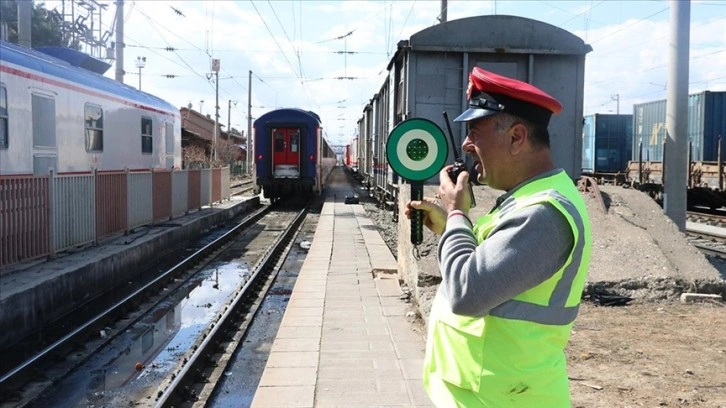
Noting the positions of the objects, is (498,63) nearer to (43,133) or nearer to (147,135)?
(43,133)

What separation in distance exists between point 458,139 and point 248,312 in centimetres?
516

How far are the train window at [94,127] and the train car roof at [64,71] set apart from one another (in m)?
0.43

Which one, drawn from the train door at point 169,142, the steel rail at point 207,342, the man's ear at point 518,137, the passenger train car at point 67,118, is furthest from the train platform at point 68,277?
the man's ear at point 518,137

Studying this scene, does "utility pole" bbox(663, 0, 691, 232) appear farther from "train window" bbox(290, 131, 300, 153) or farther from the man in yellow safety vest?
"train window" bbox(290, 131, 300, 153)

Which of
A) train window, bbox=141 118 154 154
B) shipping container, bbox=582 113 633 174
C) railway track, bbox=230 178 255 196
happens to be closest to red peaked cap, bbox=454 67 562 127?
train window, bbox=141 118 154 154

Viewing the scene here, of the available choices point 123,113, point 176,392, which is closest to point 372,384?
point 176,392

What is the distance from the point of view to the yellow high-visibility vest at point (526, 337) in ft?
5.95

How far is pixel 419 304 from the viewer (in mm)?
7027

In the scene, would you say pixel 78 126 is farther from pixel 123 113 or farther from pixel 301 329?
pixel 301 329

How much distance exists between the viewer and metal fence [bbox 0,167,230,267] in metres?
8.34

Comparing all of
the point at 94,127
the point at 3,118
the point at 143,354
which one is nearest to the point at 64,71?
the point at 94,127

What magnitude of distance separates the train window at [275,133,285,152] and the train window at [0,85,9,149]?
51.6ft

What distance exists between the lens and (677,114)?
1083 cm

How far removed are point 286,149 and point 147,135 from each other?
28.5 ft
